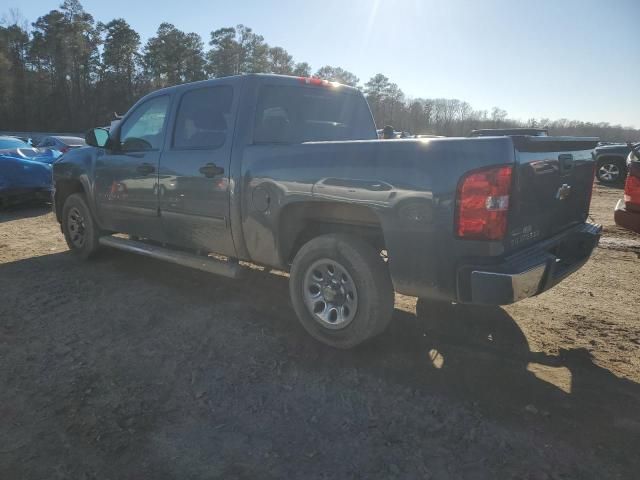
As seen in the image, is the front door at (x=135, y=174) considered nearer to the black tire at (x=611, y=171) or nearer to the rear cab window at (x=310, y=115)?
the rear cab window at (x=310, y=115)

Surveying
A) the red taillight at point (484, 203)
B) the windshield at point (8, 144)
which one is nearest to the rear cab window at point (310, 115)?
the red taillight at point (484, 203)

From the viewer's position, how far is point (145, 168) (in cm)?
466

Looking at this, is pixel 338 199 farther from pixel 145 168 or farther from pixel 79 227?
pixel 79 227

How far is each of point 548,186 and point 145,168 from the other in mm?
3635

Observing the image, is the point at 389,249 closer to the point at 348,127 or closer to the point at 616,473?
the point at 616,473

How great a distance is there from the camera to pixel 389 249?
300 cm

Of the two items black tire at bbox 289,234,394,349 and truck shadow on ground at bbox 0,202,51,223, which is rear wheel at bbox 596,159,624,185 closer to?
black tire at bbox 289,234,394,349

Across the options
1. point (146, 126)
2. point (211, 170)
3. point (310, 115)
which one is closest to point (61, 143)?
point (146, 126)

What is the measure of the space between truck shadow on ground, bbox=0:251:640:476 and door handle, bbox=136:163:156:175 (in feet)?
3.99

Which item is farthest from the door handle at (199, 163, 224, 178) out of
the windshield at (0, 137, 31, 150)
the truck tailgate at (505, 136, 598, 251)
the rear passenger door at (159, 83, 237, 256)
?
the windshield at (0, 137, 31, 150)

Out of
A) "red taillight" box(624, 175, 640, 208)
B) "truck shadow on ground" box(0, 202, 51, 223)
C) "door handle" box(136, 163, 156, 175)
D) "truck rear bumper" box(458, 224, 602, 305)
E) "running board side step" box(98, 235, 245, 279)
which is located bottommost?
"truck shadow on ground" box(0, 202, 51, 223)

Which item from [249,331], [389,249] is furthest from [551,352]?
[249,331]

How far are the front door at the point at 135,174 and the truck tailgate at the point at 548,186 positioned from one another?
332 cm

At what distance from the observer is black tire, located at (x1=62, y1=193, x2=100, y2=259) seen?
5.67 metres
